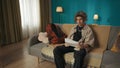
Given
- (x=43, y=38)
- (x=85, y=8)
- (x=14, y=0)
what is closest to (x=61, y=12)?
(x=85, y=8)

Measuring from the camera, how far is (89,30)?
236 centimetres

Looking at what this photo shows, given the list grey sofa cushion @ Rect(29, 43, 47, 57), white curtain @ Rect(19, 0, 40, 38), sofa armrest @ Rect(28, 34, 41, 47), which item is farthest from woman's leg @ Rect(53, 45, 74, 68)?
white curtain @ Rect(19, 0, 40, 38)

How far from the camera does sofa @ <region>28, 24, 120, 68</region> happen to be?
2045 mm

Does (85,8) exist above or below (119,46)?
above

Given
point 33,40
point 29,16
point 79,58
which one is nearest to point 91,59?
point 79,58

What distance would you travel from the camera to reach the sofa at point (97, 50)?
2.04m

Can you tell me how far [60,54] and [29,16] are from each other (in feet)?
10.5

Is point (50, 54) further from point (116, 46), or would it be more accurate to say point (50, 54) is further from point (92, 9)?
point (92, 9)

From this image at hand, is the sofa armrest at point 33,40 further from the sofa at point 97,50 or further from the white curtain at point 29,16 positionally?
the white curtain at point 29,16

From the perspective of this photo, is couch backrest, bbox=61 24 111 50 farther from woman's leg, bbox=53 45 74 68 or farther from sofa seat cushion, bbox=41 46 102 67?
woman's leg, bbox=53 45 74 68

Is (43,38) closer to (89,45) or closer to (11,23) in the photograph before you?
(89,45)

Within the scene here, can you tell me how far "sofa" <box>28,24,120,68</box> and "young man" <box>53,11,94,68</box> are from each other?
0.27 ft

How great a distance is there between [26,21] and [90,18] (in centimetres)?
238

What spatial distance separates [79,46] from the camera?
219 cm
